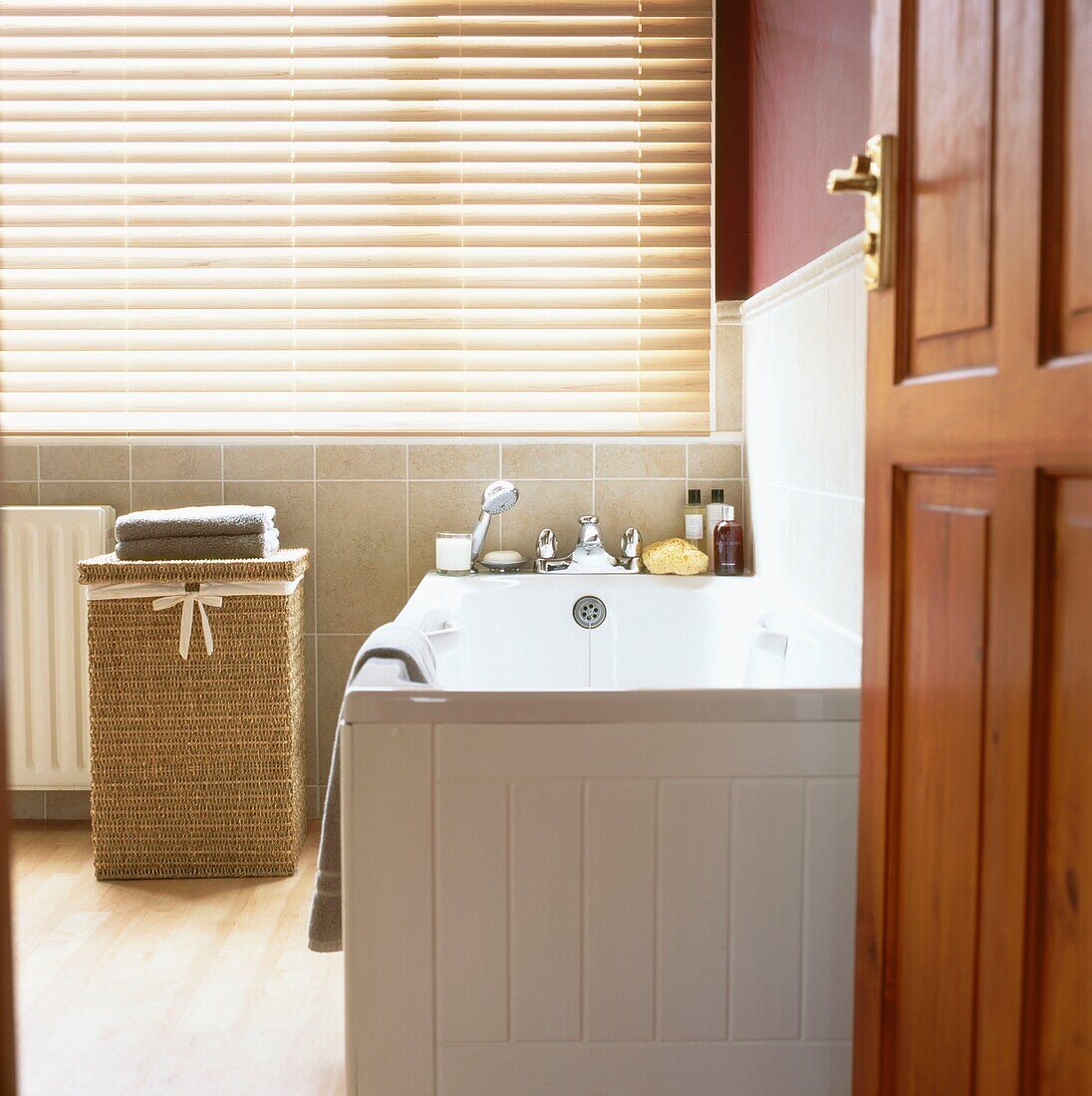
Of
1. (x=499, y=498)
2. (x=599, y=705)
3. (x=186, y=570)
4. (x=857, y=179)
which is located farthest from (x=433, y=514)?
(x=857, y=179)

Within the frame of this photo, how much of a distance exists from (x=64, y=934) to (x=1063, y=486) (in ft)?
6.95

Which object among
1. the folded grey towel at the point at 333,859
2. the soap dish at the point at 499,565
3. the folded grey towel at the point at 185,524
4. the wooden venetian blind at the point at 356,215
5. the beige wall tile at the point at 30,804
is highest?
the wooden venetian blind at the point at 356,215

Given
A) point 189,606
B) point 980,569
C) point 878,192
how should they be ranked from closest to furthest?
point 980,569
point 878,192
point 189,606

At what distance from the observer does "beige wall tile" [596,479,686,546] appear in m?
3.12

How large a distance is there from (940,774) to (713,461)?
2023 millimetres

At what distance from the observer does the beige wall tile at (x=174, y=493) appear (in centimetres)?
309

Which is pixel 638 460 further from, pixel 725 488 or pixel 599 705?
pixel 599 705

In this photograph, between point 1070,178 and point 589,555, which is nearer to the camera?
point 1070,178

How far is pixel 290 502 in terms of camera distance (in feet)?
10.2

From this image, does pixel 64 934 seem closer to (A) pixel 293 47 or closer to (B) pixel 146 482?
(B) pixel 146 482

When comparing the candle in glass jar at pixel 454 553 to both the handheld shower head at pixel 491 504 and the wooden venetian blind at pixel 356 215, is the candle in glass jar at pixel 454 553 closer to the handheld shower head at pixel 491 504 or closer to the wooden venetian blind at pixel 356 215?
the handheld shower head at pixel 491 504

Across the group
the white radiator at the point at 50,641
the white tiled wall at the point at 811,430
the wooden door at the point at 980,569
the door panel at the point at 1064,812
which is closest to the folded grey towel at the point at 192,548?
the white radiator at the point at 50,641

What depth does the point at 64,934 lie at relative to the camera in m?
2.41

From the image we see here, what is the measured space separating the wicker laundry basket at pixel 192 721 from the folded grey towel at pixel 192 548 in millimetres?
50
